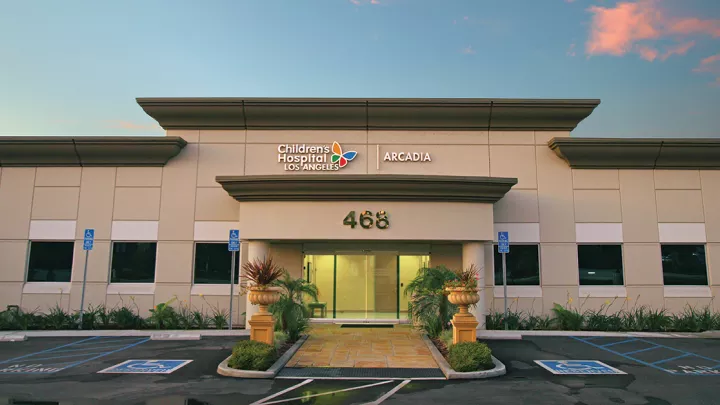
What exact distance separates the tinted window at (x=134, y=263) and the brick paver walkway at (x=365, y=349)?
6.73 meters

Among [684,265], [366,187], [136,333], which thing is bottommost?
[136,333]

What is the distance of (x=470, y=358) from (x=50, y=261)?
15.9 m

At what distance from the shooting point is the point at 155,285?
58.0ft

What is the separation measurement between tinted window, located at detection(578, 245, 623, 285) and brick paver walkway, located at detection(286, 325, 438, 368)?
7048 millimetres

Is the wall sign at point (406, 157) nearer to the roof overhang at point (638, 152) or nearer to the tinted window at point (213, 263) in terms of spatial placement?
the roof overhang at point (638, 152)

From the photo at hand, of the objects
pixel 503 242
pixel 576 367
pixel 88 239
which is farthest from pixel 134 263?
pixel 576 367

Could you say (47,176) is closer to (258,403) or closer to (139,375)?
(139,375)

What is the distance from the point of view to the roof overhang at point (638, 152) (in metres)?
17.8

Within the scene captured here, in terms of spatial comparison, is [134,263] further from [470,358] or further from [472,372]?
[472,372]

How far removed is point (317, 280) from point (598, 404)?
11973mm

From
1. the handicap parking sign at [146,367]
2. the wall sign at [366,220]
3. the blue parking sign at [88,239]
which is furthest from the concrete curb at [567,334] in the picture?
the blue parking sign at [88,239]

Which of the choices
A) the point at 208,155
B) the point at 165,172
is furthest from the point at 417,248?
the point at 165,172

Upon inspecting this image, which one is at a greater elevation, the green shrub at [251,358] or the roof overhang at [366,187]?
the roof overhang at [366,187]

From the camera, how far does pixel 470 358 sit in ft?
34.6
